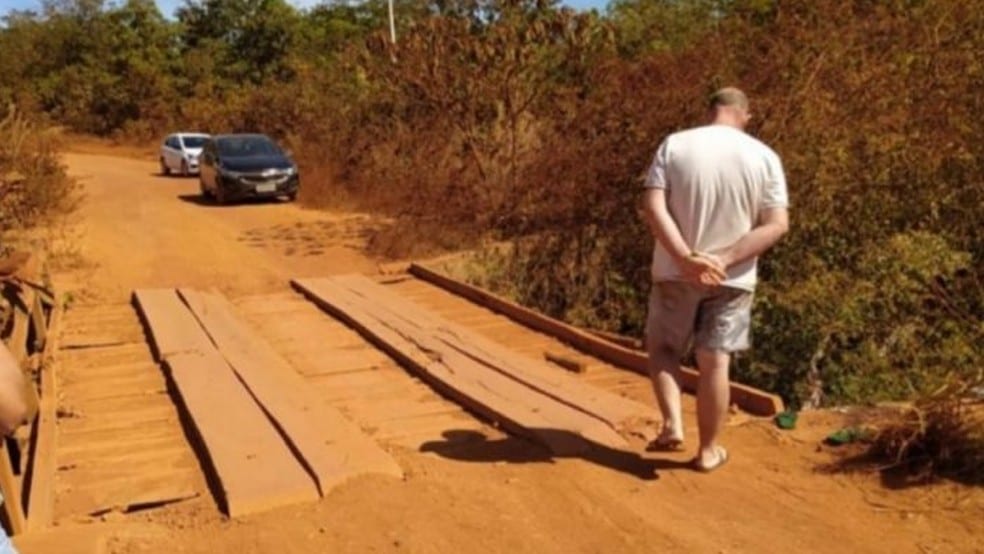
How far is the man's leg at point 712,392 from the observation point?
13.8 feet

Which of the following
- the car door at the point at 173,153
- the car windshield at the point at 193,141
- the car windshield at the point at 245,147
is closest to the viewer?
the car windshield at the point at 245,147

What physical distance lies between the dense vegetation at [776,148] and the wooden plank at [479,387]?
1803 mm

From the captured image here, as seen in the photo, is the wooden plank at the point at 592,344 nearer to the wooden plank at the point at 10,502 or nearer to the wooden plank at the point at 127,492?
the wooden plank at the point at 127,492

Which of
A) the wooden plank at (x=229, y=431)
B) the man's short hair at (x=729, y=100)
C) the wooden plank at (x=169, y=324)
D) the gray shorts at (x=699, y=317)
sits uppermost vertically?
the man's short hair at (x=729, y=100)

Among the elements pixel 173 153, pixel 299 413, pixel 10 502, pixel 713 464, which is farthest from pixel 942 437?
pixel 173 153

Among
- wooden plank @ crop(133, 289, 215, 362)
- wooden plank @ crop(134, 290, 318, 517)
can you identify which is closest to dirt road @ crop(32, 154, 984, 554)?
wooden plank @ crop(134, 290, 318, 517)

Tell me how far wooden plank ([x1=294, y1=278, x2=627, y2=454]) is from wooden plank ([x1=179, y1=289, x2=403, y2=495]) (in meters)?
0.79

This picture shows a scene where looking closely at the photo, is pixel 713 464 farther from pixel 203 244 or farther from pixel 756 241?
pixel 203 244

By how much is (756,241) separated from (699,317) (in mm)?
437

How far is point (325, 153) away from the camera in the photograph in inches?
894

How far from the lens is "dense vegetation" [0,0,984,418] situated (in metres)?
6.80

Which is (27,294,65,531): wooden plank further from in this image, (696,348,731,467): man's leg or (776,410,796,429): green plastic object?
(776,410,796,429): green plastic object

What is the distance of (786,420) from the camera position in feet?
16.3

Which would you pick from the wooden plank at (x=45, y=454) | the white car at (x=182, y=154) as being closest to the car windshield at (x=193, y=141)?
the white car at (x=182, y=154)
